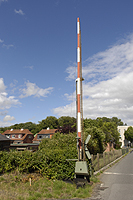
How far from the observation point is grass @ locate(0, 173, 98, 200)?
22.2 ft

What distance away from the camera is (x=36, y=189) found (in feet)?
24.7

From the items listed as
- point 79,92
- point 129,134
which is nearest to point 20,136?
point 129,134

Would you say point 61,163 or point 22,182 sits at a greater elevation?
point 61,163

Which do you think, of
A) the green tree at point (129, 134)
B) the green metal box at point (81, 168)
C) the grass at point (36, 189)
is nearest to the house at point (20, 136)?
the green tree at point (129, 134)

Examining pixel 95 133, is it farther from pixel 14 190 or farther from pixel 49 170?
pixel 14 190

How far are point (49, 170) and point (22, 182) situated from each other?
1.43m

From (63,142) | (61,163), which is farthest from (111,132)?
(61,163)

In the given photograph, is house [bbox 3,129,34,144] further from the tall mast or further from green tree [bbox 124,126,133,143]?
the tall mast

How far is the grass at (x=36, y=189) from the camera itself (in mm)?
6763

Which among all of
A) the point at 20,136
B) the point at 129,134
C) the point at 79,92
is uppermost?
the point at 79,92

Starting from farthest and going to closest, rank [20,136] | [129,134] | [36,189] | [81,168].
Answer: [129,134]
[20,136]
[81,168]
[36,189]

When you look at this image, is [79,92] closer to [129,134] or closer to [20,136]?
[20,136]

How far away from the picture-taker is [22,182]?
26.9 feet

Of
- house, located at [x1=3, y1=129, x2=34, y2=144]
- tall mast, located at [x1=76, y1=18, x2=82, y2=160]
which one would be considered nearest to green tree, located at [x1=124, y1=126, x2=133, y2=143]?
house, located at [x1=3, y1=129, x2=34, y2=144]
